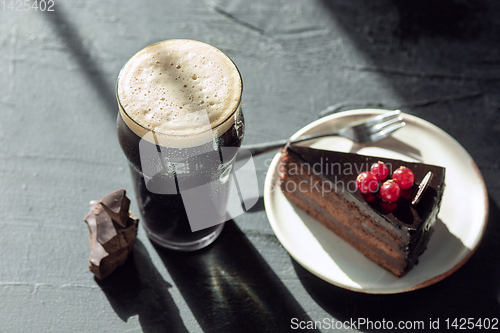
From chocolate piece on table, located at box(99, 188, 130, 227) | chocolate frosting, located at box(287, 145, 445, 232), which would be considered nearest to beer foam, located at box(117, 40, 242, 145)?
chocolate piece on table, located at box(99, 188, 130, 227)

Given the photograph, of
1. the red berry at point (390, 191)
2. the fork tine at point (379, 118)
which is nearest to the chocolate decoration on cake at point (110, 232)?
the red berry at point (390, 191)

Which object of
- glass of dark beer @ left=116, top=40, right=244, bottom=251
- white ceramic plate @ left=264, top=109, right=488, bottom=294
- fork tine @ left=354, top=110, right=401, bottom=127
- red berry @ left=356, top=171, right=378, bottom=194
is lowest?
white ceramic plate @ left=264, top=109, right=488, bottom=294

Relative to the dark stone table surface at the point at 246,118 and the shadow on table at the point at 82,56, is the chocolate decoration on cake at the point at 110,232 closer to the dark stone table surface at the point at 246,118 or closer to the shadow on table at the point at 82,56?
the dark stone table surface at the point at 246,118

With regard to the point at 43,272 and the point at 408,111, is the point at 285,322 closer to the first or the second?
the point at 43,272

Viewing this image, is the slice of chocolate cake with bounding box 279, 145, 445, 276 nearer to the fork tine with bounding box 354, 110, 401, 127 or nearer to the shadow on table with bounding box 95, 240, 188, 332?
the fork tine with bounding box 354, 110, 401, 127

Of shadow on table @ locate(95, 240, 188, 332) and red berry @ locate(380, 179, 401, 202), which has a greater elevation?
red berry @ locate(380, 179, 401, 202)

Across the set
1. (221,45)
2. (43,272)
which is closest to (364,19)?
(221,45)

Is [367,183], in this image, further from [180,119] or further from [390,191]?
[180,119]

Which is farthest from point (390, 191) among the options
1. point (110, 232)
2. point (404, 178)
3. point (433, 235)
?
point (110, 232)
